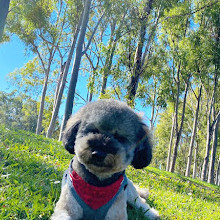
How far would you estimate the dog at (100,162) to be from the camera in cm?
245

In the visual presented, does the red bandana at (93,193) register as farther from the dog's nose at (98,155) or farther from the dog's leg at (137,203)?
the dog's leg at (137,203)

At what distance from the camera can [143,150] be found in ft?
9.70

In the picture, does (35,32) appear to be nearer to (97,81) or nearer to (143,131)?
(97,81)

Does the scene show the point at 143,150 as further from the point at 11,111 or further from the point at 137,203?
the point at 11,111

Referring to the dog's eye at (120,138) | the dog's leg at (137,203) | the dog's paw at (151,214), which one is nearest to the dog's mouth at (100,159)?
the dog's eye at (120,138)


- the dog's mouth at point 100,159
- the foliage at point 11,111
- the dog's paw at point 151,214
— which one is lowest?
the dog's paw at point 151,214

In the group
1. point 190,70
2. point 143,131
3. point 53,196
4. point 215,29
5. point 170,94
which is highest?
point 215,29

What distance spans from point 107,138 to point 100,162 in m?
0.26

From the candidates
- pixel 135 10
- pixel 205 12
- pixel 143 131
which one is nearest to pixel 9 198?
pixel 143 131

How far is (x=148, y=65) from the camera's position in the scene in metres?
17.4

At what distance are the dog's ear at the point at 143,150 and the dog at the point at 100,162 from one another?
4 cm

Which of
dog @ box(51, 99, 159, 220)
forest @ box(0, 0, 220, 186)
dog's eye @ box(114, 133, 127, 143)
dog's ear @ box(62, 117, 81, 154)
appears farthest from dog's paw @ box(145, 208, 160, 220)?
forest @ box(0, 0, 220, 186)

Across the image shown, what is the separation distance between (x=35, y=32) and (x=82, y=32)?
7.50 meters

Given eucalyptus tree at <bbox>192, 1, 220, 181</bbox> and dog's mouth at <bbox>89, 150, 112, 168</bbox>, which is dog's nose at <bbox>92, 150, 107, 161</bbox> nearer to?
dog's mouth at <bbox>89, 150, 112, 168</bbox>
